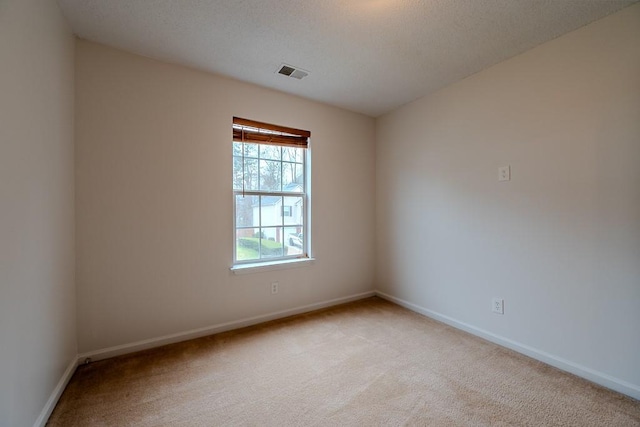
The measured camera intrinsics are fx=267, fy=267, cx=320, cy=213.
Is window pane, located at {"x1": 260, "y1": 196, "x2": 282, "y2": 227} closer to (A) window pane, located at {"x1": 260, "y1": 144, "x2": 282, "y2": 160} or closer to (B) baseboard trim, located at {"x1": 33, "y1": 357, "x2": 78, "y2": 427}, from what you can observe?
(A) window pane, located at {"x1": 260, "y1": 144, "x2": 282, "y2": 160}

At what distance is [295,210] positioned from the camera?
308cm

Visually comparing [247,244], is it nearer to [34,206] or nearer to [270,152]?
[270,152]

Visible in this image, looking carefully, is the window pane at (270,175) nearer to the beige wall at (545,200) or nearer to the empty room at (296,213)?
the empty room at (296,213)

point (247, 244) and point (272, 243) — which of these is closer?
point (247, 244)

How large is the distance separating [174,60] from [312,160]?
61.9 inches

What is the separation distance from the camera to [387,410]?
1558 mm

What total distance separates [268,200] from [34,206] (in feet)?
5.75

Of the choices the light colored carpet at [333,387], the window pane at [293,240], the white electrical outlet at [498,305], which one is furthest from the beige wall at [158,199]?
the white electrical outlet at [498,305]

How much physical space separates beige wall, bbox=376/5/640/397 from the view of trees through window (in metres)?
1.40

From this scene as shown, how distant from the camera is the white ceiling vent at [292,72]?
7.79ft

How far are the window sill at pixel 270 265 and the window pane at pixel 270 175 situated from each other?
0.80 meters

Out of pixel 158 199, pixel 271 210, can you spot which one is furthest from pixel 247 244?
pixel 158 199

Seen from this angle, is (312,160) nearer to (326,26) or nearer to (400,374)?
(326,26)

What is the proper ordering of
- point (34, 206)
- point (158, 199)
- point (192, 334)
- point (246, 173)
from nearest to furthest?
point (34, 206)
point (158, 199)
point (192, 334)
point (246, 173)
